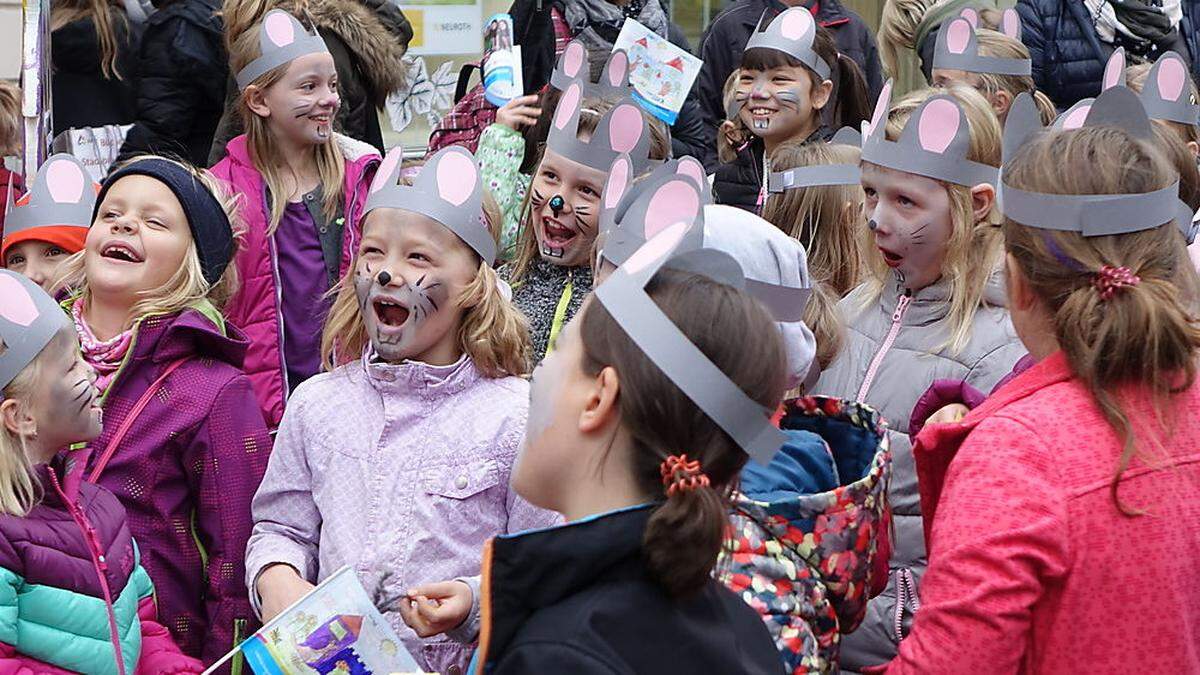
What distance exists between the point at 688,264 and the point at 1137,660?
38.3 inches

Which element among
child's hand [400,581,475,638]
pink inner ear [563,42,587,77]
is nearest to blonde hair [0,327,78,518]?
child's hand [400,581,475,638]

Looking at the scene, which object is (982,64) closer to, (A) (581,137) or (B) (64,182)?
(A) (581,137)

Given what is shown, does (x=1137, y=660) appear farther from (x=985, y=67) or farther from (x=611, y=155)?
(x=985, y=67)

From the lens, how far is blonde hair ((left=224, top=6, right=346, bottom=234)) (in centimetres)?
466

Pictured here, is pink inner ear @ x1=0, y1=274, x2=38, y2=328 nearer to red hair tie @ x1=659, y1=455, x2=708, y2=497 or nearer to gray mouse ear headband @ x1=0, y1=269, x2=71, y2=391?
gray mouse ear headband @ x1=0, y1=269, x2=71, y2=391

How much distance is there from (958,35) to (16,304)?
383 cm

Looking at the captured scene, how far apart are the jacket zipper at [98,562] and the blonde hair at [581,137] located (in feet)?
4.56

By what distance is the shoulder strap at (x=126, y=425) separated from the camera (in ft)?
11.0

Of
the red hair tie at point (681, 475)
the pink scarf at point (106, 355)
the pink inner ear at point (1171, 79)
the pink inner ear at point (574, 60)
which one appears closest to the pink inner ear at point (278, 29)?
the pink inner ear at point (574, 60)

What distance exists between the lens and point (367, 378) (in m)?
3.19

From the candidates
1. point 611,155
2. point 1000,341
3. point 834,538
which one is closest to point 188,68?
point 611,155

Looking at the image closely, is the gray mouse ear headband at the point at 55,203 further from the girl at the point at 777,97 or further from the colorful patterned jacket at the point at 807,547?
the colorful patterned jacket at the point at 807,547

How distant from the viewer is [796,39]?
17.7 ft

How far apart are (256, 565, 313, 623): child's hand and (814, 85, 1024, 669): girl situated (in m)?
1.22
